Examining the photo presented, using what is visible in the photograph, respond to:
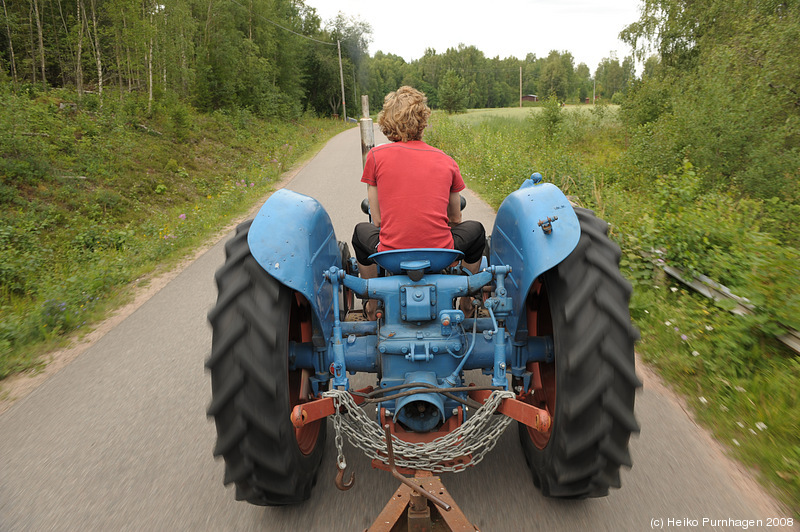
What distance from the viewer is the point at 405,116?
8.99 ft

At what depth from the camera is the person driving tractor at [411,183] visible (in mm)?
2578

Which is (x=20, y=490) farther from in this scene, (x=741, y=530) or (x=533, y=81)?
(x=533, y=81)

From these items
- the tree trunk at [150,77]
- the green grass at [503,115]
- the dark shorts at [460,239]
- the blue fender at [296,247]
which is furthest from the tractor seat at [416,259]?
the green grass at [503,115]

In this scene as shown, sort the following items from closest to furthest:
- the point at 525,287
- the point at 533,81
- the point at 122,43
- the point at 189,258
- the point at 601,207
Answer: the point at 525,287 < the point at 601,207 < the point at 189,258 < the point at 122,43 < the point at 533,81

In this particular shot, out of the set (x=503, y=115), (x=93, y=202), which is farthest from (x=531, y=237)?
(x=503, y=115)

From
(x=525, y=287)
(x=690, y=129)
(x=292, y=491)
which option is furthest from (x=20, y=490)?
(x=690, y=129)

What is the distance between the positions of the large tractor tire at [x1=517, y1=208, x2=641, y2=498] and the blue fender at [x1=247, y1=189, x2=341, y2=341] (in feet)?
3.56

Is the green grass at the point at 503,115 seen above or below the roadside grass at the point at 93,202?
above

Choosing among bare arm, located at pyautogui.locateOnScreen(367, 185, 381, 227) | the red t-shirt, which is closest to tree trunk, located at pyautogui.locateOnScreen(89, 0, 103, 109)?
bare arm, located at pyautogui.locateOnScreen(367, 185, 381, 227)

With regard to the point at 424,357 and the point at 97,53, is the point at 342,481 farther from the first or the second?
the point at 97,53

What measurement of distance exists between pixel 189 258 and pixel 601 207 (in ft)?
19.2

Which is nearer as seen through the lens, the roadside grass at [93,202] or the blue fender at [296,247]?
the blue fender at [296,247]

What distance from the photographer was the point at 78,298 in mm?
5316

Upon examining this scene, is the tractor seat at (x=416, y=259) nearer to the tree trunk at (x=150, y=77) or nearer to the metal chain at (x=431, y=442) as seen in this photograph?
the metal chain at (x=431, y=442)
